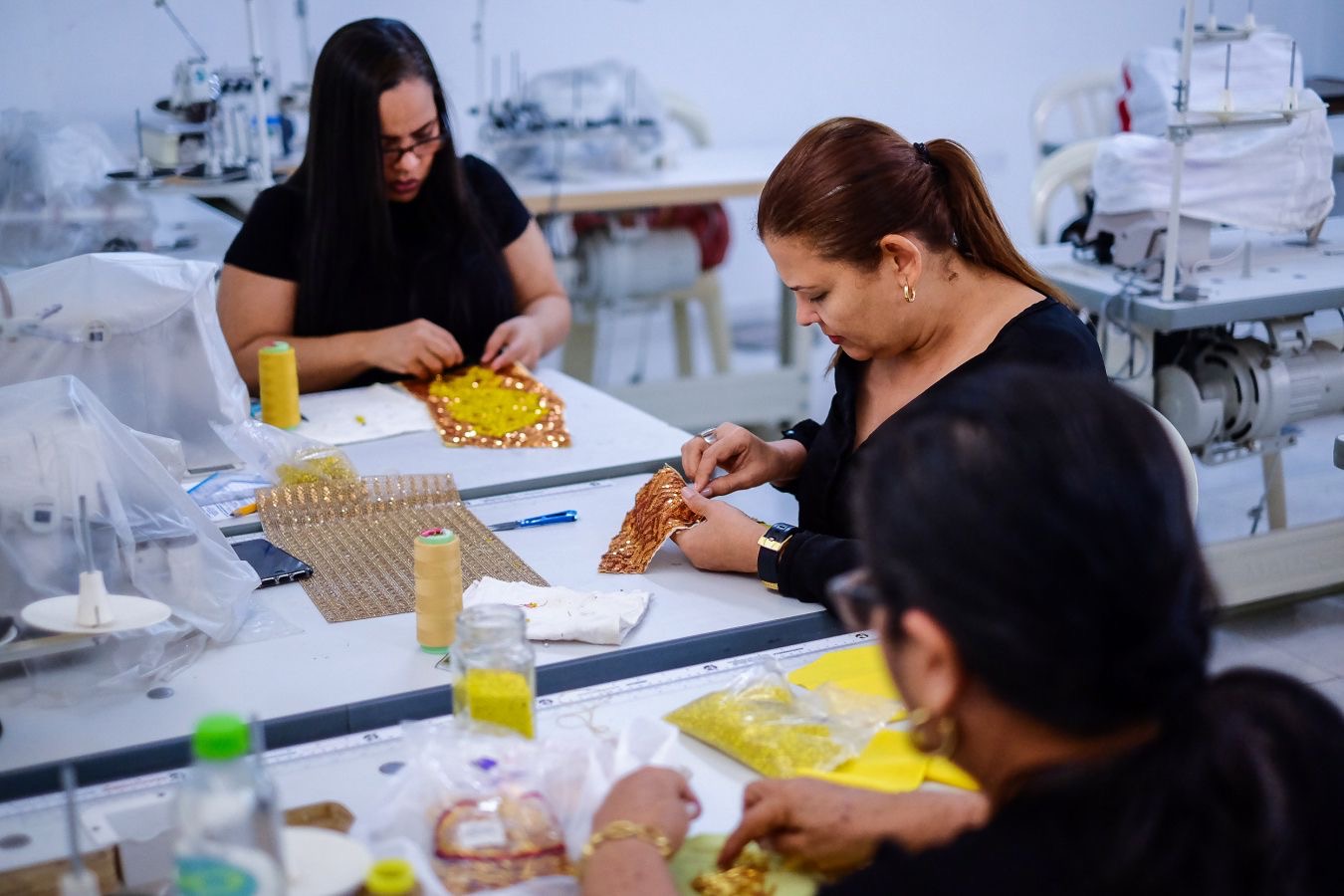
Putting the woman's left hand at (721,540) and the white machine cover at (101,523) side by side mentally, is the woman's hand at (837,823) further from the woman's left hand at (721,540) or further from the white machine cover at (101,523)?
the white machine cover at (101,523)

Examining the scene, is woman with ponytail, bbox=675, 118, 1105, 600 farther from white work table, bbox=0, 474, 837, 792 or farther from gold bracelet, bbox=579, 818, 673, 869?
gold bracelet, bbox=579, 818, 673, 869

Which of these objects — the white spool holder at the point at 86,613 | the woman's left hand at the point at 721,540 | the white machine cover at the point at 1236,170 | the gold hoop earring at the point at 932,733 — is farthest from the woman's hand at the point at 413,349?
the gold hoop earring at the point at 932,733

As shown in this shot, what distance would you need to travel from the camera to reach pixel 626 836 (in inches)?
40.9

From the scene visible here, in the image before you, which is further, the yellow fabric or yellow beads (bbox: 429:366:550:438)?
yellow beads (bbox: 429:366:550:438)

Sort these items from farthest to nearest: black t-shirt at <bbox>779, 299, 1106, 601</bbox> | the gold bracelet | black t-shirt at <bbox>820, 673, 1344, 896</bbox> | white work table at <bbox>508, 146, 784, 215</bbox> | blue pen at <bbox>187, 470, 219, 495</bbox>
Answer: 1. white work table at <bbox>508, 146, 784, 215</bbox>
2. blue pen at <bbox>187, 470, 219, 495</bbox>
3. black t-shirt at <bbox>779, 299, 1106, 601</bbox>
4. the gold bracelet
5. black t-shirt at <bbox>820, 673, 1344, 896</bbox>

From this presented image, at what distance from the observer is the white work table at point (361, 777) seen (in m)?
1.17

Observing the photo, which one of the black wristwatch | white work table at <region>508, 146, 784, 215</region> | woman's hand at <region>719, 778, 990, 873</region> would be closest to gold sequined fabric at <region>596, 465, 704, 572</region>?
the black wristwatch

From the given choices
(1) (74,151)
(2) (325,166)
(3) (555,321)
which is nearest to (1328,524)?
(3) (555,321)

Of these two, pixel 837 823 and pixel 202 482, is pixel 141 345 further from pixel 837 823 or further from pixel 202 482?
pixel 837 823

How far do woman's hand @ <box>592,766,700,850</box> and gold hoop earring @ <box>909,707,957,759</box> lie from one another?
0.89 feet

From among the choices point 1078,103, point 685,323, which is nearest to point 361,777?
point 685,323

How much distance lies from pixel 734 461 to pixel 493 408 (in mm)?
544

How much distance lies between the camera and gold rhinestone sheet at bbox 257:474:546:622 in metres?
1.65

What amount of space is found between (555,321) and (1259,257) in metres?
1.61
